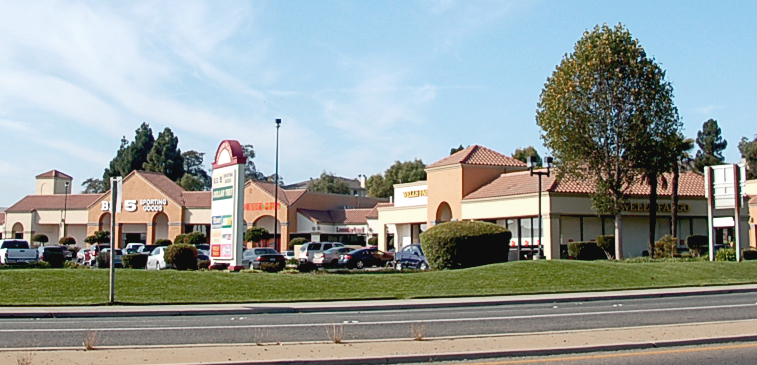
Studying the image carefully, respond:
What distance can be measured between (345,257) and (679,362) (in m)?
33.5

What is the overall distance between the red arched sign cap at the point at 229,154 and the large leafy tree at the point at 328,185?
93.4m

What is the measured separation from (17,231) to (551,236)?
62.9 meters

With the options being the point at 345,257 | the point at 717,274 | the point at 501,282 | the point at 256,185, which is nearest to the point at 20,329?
the point at 501,282

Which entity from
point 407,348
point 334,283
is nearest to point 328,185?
point 334,283

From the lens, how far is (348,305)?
19.7m

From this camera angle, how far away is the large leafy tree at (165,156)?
11669cm

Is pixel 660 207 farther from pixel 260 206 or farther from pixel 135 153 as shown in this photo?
pixel 135 153

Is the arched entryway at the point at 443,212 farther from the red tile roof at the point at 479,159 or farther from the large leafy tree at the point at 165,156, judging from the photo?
the large leafy tree at the point at 165,156

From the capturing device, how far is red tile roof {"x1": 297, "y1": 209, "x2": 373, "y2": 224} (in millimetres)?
71875

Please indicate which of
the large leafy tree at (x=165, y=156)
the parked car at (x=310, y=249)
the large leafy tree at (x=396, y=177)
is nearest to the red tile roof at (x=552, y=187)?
the parked car at (x=310, y=249)

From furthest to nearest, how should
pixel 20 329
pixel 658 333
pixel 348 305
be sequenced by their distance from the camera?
1. pixel 348 305
2. pixel 20 329
3. pixel 658 333

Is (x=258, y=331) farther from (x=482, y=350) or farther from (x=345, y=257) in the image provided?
(x=345, y=257)

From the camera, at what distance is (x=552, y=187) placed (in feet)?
147

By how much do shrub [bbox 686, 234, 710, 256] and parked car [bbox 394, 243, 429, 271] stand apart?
50.0 feet
